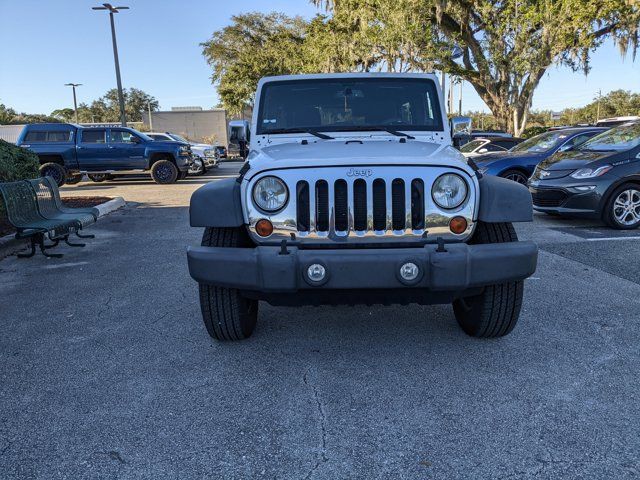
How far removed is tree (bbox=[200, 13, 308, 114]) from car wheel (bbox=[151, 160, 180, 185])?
23.4 m

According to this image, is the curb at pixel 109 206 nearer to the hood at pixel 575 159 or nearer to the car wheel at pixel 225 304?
the car wheel at pixel 225 304

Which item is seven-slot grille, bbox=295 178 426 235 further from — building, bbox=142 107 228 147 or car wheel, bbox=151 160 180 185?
building, bbox=142 107 228 147

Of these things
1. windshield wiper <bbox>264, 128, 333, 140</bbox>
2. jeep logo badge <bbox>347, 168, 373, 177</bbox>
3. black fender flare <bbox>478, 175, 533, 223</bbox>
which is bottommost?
black fender flare <bbox>478, 175, 533, 223</bbox>

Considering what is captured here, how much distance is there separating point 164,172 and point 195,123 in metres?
24.1

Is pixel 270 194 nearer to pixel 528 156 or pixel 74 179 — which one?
pixel 528 156

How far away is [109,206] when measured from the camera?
35.3 feet

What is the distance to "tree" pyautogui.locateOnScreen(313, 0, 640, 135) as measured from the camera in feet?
61.1

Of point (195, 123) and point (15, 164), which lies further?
point (195, 123)

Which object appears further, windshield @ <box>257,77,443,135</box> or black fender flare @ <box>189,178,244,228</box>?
windshield @ <box>257,77,443,135</box>

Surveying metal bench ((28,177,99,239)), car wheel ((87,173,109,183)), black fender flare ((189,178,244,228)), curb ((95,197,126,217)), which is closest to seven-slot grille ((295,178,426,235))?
black fender flare ((189,178,244,228))

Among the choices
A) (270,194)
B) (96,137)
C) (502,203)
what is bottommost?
(502,203)

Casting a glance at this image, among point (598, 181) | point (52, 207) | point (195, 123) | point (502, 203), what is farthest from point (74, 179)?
point (195, 123)

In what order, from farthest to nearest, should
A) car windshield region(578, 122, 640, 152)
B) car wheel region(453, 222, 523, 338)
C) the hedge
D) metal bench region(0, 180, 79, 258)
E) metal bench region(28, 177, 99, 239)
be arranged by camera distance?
the hedge
car windshield region(578, 122, 640, 152)
metal bench region(28, 177, 99, 239)
metal bench region(0, 180, 79, 258)
car wheel region(453, 222, 523, 338)

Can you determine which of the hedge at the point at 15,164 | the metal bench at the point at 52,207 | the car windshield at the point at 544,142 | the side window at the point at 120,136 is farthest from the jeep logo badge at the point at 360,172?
the side window at the point at 120,136
